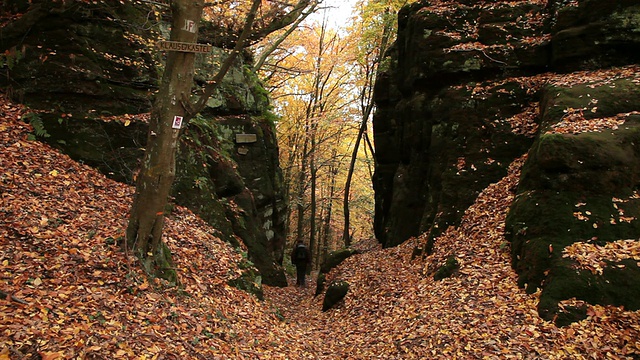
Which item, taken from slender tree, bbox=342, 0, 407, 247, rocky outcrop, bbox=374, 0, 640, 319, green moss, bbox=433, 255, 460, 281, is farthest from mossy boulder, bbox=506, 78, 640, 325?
slender tree, bbox=342, 0, 407, 247

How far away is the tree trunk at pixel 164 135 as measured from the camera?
20.1ft

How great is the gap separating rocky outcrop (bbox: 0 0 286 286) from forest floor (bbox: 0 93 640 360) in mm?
657

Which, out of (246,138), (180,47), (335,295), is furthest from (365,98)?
(180,47)

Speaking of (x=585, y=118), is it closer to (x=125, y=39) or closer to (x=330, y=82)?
(x=125, y=39)

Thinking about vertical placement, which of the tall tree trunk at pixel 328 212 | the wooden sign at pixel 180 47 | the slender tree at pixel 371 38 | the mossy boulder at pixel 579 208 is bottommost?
the tall tree trunk at pixel 328 212

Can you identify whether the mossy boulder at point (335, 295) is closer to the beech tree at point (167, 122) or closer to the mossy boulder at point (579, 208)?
the mossy boulder at point (579, 208)

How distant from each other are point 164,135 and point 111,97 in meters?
5.45

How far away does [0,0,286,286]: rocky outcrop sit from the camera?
9.07m

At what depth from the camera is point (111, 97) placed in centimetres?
1030

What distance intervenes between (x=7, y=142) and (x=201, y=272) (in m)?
4.85

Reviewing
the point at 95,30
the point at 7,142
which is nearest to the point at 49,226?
the point at 7,142

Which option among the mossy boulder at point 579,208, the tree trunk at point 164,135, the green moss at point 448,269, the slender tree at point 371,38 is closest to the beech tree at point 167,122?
the tree trunk at point 164,135

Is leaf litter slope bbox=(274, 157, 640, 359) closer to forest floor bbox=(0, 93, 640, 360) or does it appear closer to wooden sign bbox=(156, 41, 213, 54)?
forest floor bbox=(0, 93, 640, 360)

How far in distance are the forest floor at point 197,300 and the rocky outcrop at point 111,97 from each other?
2.16ft
